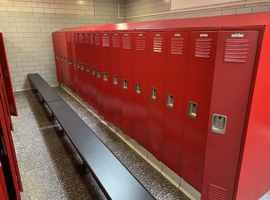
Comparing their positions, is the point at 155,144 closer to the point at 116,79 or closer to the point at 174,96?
the point at 174,96

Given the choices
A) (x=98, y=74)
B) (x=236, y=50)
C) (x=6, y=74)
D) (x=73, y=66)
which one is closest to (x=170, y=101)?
(x=236, y=50)

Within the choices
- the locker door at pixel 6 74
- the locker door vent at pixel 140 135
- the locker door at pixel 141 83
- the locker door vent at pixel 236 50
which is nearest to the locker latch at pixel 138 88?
the locker door at pixel 141 83

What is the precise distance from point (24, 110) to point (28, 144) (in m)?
1.65

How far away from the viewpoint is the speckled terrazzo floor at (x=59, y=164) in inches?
84.1

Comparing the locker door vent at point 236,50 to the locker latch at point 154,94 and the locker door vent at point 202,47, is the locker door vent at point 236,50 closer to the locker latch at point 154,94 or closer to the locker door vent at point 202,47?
the locker door vent at point 202,47

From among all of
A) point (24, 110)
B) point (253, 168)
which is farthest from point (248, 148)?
point (24, 110)

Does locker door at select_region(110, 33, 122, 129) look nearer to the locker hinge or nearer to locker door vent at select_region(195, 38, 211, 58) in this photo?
locker door vent at select_region(195, 38, 211, 58)

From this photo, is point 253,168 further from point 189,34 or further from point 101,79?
point 101,79

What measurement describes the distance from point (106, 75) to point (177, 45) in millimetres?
1678

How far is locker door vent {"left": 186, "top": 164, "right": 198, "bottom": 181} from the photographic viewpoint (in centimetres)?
193

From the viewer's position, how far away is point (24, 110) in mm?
4422

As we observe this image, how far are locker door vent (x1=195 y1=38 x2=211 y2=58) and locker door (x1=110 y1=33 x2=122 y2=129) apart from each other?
55.1 inches

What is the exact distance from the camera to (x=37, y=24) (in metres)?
5.76

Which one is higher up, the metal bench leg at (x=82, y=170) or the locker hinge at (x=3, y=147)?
the locker hinge at (x=3, y=147)
